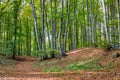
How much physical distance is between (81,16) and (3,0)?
1227cm

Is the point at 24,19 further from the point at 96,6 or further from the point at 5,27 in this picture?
the point at 96,6

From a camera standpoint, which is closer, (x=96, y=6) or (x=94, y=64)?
(x=94, y=64)

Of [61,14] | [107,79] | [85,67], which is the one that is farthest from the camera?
[61,14]

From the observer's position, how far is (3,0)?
30.2 meters

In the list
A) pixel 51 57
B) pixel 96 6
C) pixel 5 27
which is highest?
pixel 96 6

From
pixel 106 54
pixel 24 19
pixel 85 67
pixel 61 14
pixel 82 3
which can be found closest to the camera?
pixel 85 67

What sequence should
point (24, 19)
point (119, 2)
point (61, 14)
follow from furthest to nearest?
1. point (24, 19)
2. point (61, 14)
3. point (119, 2)

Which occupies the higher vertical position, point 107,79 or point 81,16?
point 81,16

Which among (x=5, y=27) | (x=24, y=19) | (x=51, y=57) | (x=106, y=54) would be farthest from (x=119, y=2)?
(x=24, y=19)

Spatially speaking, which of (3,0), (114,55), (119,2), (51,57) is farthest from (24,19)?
(114,55)

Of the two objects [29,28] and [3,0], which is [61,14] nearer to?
[3,0]

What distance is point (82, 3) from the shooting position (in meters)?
35.8

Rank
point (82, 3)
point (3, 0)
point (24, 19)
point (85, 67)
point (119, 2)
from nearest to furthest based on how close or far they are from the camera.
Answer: point (85, 67), point (119, 2), point (3, 0), point (82, 3), point (24, 19)

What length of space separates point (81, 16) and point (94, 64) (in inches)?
849
